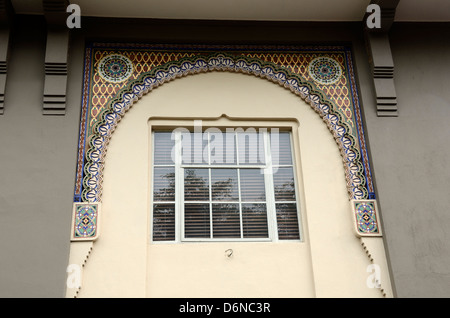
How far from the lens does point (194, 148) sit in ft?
19.7

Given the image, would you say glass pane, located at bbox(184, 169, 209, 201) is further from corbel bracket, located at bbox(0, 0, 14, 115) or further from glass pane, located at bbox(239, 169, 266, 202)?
corbel bracket, located at bbox(0, 0, 14, 115)

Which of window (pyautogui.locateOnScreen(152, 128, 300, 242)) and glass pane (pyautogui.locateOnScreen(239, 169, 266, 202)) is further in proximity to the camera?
glass pane (pyautogui.locateOnScreen(239, 169, 266, 202))

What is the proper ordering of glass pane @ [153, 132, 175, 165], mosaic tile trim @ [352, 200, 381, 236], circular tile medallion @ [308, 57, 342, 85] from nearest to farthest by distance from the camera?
mosaic tile trim @ [352, 200, 381, 236]
glass pane @ [153, 132, 175, 165]
circular tile medallion @ [308, 57, 342, 85]

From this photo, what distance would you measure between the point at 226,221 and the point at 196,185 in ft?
1.61

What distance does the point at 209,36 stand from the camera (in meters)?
6.36

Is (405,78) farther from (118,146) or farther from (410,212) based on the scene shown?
(118,146)

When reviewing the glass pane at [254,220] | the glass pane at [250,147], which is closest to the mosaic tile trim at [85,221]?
the glass pane at [254,220]

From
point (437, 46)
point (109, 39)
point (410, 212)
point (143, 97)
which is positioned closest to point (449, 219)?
point (410, 212)

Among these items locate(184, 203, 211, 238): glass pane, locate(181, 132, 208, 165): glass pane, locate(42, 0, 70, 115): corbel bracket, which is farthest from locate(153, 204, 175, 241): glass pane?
locate(42, 0, 70, 115): corbel bracket

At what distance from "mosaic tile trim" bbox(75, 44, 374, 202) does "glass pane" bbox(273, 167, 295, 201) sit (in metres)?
0.58

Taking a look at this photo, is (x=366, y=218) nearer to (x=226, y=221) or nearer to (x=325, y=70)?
(x=226, y=221)

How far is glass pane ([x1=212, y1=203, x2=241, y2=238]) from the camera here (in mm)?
5637

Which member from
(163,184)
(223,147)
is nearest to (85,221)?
(163,184)

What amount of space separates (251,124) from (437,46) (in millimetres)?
2403
